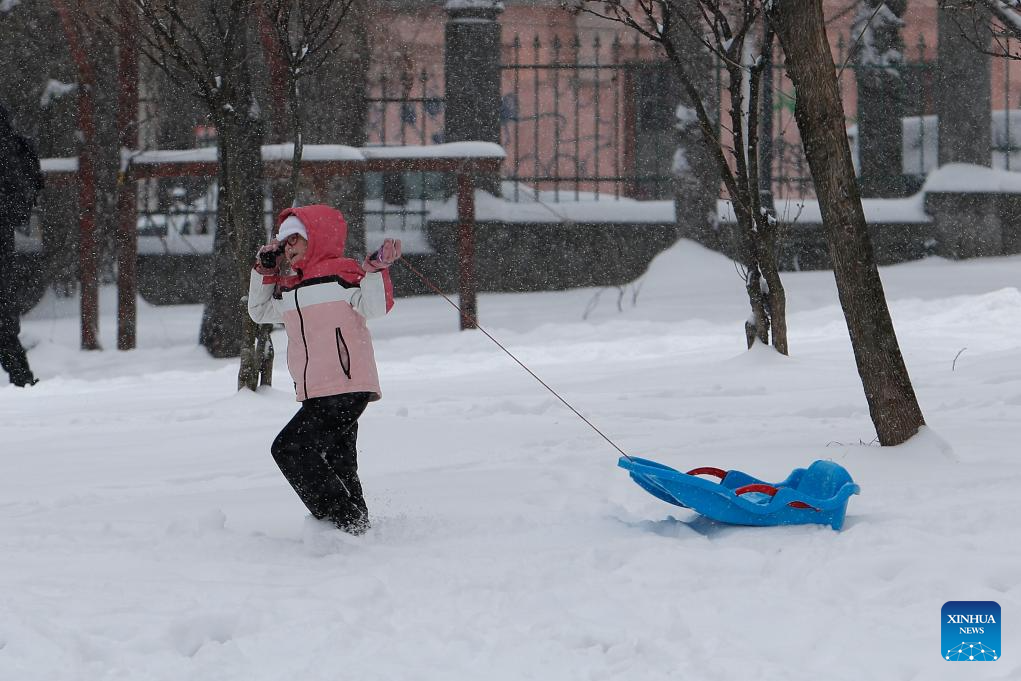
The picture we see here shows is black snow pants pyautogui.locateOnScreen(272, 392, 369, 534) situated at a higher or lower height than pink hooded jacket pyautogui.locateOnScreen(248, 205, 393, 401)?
lower

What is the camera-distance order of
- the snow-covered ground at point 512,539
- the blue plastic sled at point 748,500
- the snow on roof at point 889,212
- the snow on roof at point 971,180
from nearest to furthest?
the snow-covered ground at point 512,539, the blue plastic sled at point 748,500, the snow on roof at point 971,180, the snow on roof at point 889,212

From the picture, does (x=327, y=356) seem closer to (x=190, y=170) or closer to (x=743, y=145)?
(x=743, y=145)

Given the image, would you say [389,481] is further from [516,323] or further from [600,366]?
[516,323]

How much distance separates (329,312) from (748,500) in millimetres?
1656

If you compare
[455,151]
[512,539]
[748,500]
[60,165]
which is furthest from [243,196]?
[60,165]

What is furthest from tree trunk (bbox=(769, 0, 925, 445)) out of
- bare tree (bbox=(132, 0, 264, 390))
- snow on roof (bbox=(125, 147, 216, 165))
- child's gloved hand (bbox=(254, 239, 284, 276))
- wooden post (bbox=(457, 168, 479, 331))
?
snow on roof (bbox=(125, 147, 216, 165))

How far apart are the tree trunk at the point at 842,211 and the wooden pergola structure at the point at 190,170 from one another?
6.99m

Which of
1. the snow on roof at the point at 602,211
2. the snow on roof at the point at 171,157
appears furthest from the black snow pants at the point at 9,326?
the snow on roof at the point at 602,211

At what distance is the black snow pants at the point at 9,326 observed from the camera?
27.6 ft

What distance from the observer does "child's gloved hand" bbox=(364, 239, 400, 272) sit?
13.4 ft

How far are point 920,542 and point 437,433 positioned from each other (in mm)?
3155

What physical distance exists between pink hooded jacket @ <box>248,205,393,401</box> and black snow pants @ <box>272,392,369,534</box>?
7 centimetres

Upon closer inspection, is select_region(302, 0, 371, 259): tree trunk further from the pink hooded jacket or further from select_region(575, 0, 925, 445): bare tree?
the pink hooded jacket

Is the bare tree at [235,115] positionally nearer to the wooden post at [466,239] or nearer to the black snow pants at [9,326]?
the black snow pants at [9,326]
